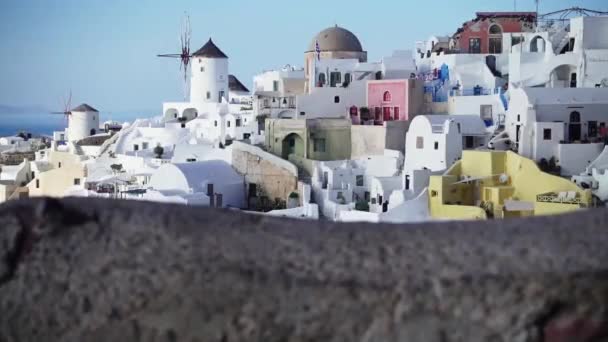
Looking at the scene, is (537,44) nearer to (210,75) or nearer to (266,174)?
(266,174)

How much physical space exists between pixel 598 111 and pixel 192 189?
5.51m

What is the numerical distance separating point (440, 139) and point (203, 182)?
3561 millimetres

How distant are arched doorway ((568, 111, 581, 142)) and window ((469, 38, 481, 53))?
437 centimetres

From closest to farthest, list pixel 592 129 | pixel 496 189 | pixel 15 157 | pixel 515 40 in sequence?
pixel 496 189 → pixel 592 129 → pixel 515 40 → pixel 15 157

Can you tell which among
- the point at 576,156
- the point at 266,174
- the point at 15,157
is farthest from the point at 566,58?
the point at 15,157

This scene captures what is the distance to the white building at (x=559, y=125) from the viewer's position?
11.5m

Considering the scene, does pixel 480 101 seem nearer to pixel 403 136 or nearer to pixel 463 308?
pixel 403 136

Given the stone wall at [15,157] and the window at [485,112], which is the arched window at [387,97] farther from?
the stone wall at [15,157]

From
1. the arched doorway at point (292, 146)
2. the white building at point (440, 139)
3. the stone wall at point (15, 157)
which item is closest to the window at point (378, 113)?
the arched doorway at point (292, 146)

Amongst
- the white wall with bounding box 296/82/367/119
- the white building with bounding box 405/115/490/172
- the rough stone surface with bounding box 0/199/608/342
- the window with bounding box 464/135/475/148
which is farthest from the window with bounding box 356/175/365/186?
the rough stone surface with bounding box 0/199/608/342

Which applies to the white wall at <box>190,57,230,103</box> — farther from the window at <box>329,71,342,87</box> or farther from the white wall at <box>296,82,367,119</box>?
the white wall at <box>296,82,367,119</box>

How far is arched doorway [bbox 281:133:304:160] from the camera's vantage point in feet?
48.3

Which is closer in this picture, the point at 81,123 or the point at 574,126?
the point at 574,126

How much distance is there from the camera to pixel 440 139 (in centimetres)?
1247
